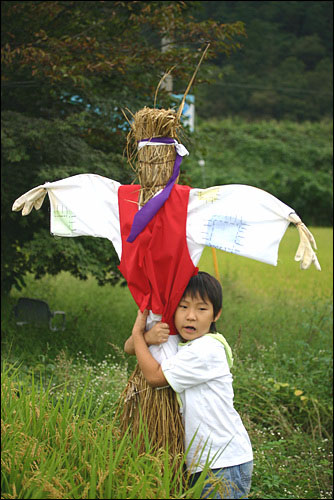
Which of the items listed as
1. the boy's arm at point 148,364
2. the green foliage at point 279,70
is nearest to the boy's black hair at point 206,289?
the boy's arm at point 148,364

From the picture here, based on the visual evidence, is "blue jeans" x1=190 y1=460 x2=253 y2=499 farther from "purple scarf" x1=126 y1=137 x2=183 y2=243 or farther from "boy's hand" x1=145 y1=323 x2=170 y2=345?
"purple scarf" x1=126 y1=137 x2=183 y2=243

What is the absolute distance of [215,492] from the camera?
221 centimetres

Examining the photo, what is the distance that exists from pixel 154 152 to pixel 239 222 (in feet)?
1.38

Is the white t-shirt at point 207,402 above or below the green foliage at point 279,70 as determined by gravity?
below

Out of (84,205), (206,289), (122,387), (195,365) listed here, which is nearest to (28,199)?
(84,205)

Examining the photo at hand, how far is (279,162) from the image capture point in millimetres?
22453

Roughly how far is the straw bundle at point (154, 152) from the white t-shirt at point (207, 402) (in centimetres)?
61

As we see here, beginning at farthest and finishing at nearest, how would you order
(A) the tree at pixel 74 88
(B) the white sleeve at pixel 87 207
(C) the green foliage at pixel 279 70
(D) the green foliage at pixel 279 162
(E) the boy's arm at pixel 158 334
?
1. (C) the green foliage at pixel 279 70
2. (D) the green foliage at pixel 279 162
3. (A) the tree at pixel 74 88
4. (B) the white sleeve at pixel 87 207
5. (E) the boy's arm at pixel 158 334

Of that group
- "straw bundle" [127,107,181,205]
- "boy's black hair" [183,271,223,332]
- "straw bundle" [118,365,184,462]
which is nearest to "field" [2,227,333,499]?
"straw bundle" [118,365,184,462]

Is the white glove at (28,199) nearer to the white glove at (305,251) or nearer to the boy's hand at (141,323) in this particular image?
the boy's hand at (141,323)

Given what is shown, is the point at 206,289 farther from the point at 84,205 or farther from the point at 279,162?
the point at 279,162

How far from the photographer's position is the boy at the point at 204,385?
8.06 ft

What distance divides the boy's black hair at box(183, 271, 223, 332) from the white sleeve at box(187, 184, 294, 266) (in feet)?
0.37

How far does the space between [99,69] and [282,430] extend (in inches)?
115
